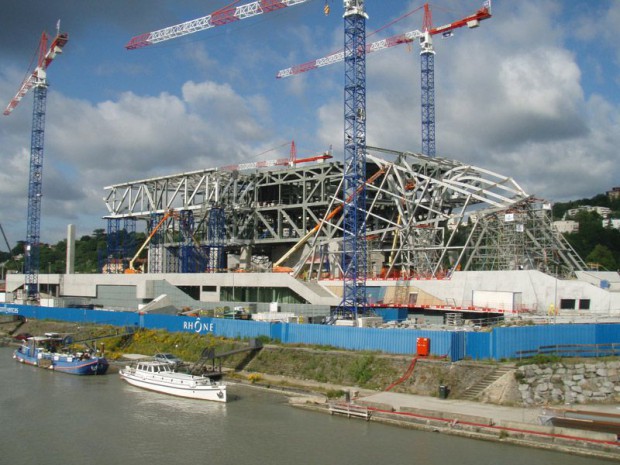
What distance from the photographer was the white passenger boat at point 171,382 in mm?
39062

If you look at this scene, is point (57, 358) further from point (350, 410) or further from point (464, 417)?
point (464, 417)

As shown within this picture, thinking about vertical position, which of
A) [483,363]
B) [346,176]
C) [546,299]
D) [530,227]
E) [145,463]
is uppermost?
[346,176]

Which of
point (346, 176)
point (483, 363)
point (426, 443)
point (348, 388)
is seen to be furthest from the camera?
point (346, 176)

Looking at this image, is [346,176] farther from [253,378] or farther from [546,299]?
[253,378]

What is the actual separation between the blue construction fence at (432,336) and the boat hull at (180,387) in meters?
9.47

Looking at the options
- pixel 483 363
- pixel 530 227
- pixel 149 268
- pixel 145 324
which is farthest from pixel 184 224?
pixel 483 363

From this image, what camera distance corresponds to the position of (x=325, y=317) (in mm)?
60438

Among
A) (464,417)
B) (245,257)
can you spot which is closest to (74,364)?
(464,417)

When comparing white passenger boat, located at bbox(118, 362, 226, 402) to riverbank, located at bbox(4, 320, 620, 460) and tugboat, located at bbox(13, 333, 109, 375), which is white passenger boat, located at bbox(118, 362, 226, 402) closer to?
tugboat, located at bbox(13, 333, 109, 375)

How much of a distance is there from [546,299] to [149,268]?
71.1 meters

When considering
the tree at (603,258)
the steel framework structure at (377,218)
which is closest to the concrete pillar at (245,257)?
the steel framework structure at (377,218)

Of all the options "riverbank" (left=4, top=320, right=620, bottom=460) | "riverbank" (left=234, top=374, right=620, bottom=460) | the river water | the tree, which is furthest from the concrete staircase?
the tree

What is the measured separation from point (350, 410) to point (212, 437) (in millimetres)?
7655

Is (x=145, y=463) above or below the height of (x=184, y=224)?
below
